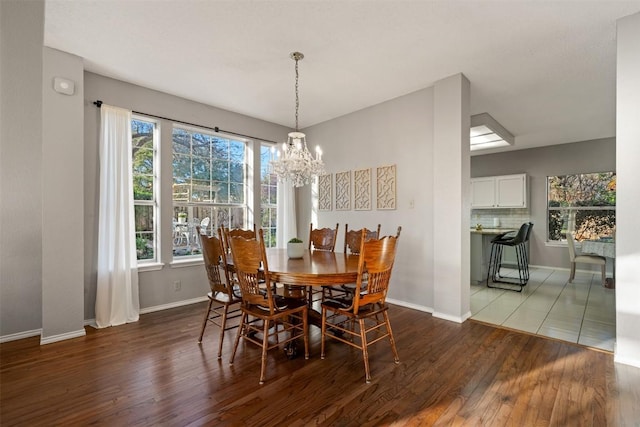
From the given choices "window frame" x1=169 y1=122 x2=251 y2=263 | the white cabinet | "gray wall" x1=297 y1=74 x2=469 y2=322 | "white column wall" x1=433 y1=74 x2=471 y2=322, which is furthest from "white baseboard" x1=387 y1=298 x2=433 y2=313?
the white cabinet

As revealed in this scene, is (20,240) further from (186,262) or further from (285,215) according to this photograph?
(285,215)

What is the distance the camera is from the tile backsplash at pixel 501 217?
681cm

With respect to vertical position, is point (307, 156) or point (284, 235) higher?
point (307, 156)

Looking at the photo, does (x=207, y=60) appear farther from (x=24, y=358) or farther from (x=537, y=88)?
(x=537, y=88)

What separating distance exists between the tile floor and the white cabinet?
200cm

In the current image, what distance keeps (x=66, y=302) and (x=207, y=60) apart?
Answer: 9.13 ft

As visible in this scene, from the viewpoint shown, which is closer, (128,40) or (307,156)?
(128,40)

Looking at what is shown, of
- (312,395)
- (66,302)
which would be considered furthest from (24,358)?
(312,395)

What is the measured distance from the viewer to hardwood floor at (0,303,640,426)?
1.79 m

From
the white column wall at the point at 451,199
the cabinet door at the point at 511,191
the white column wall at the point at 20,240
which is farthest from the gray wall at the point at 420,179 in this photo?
the cabinet door at the point at 511,191

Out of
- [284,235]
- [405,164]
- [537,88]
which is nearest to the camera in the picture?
[537,88]

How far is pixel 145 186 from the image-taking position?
3.77 m

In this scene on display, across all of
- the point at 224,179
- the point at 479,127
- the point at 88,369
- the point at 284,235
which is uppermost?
the point at 479,127

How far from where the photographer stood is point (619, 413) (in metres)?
1.81
